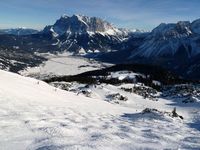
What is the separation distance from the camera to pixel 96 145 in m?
13.9

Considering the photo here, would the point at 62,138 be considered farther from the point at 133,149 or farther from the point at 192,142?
the point at 192,142

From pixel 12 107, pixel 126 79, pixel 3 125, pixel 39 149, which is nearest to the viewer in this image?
pixel 39 149

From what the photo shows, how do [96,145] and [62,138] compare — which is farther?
[62,138]

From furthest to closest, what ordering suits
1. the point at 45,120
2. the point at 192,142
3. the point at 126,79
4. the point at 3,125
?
the point at 126,79 < the point at 45,120 < the point at 3,125 < the point at 192,142

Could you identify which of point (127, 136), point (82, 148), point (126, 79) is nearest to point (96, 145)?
point (82, 148)

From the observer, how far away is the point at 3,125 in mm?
17328

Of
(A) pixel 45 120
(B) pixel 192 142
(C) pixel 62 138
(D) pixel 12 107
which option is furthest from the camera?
(D) pixel 12 107

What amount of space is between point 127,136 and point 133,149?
2.80m

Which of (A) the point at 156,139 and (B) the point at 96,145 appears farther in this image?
(A) the point at 156,139

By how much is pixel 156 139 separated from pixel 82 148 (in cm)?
439

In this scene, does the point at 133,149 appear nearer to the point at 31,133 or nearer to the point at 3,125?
the point at 31,133

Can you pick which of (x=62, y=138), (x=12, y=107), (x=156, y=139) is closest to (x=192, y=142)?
(x=156, y=139)

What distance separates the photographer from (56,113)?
2336 cm

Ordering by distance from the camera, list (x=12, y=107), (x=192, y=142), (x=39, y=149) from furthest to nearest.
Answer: (x=12, y=107) → (x=192, y=142) → (x=39, y=149)
